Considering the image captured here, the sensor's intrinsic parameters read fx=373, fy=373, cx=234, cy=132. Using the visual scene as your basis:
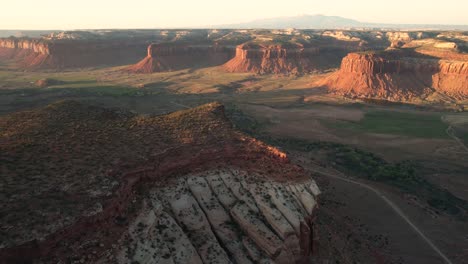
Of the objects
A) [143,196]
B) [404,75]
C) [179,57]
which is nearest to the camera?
[143,196]

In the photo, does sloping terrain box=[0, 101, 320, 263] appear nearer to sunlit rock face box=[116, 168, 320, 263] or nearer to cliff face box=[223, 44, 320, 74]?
sunlit rock face box=[116, 168, 320, 263]

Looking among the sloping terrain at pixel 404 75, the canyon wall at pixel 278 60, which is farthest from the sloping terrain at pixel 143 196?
the canyon wall at pixel 278 60

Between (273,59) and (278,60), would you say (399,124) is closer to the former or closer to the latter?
(278,60)

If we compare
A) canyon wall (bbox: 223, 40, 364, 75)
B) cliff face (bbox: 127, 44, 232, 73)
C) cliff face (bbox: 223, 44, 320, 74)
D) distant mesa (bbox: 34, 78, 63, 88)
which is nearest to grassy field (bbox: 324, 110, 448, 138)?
canyon wall (bbox: 223, 40, 364, 75)

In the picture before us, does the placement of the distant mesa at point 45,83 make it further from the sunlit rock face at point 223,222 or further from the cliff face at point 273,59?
the sunlit rock face at point 223,222

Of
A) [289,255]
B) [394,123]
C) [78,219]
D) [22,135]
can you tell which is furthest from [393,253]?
[394,123]

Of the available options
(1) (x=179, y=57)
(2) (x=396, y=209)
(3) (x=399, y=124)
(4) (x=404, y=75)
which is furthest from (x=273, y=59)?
(2) (x=396, y=209)
